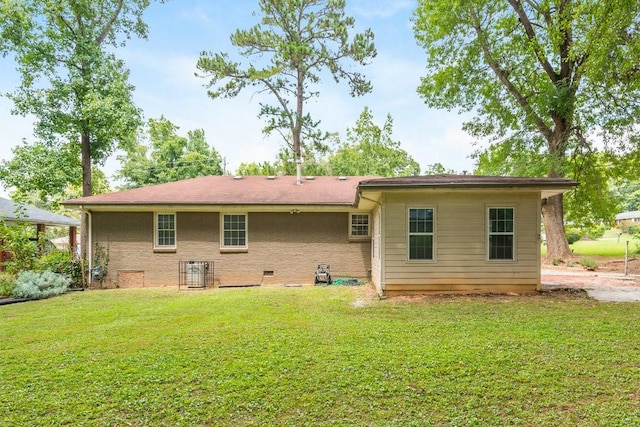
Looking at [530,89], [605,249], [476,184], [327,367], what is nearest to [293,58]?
[530,89]

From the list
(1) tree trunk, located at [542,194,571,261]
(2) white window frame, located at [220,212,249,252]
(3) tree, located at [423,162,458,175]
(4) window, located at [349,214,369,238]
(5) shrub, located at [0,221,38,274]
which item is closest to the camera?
(5) shrub, located at [0,221,38,274]

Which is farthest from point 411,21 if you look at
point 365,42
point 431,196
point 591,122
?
point 431,196

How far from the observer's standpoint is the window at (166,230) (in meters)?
11.0

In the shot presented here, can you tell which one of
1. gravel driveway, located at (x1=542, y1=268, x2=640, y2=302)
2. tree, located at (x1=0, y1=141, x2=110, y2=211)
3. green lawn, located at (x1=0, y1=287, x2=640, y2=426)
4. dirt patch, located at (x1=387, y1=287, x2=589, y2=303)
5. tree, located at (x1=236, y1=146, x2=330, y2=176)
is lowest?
gravel driveway, located at (x1=542, y1=268, x2=640, y2=302)

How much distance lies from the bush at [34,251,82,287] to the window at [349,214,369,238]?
839 cm

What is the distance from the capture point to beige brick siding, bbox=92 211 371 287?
10953 mm

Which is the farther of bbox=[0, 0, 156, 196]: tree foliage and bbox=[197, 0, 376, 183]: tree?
bbox=[197, 0, 376, 183]: tree

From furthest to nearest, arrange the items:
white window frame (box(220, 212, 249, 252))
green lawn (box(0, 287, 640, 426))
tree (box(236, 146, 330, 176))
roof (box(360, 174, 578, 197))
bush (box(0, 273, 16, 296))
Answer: tree (box(236, 146, 330, 176)) < white window frame (box(220, 212, 249, 252)) < bush (box(0, 273, 16, 296)) < roof (box(360, 174, 578, 197)) < green lawn (box(0, 287, 640, 426))

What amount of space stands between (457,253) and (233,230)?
660 cm

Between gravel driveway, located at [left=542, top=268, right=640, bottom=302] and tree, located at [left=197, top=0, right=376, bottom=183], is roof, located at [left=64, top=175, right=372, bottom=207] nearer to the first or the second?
gravel driveway, located at [left=542, top=268, right=640, bottom=302]

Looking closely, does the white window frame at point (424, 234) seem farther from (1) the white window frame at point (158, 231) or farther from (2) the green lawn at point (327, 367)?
(1) the white window frame at point (158, 231)

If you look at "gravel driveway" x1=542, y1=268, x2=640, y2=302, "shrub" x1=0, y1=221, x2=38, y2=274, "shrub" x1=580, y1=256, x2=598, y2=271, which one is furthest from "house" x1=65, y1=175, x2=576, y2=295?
"shrub" x1=580, y1=256, x2=598, y2=271

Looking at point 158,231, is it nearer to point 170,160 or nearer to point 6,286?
point 6,286

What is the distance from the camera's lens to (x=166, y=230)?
1107 centimetres
